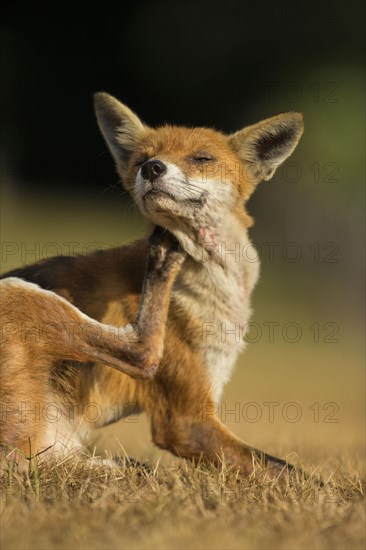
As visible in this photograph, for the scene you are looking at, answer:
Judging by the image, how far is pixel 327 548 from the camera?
325 cm

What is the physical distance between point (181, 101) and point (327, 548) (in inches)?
642

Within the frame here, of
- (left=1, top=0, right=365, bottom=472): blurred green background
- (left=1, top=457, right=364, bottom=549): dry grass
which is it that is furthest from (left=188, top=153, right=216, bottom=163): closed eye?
(left=1, top=0, right=365, bottom=472): blurred green background

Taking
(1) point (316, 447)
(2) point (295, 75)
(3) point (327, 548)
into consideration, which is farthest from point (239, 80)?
(3) point (327, 548)

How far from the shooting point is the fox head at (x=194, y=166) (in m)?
5.13

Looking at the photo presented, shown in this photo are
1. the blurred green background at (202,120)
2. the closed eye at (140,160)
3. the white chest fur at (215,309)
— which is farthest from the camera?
the blurred green background at (202,120)

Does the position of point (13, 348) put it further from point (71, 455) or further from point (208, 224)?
point (208, 224)

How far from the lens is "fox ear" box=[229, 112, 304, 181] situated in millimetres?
5861

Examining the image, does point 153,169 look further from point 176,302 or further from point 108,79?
point 108,79

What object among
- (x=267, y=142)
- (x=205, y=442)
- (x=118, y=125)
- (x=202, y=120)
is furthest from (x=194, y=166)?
(x=202, y=120)

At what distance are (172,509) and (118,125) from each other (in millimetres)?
3447

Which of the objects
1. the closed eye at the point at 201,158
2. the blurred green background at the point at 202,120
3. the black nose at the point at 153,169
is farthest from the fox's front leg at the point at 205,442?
the blurred green background at the point at 202,120

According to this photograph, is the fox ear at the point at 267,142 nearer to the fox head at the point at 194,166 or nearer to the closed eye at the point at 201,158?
the fox head at the point at 194,166

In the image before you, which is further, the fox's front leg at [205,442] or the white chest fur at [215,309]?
the white chest fur at [215,309]

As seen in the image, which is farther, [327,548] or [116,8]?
[116,8]
